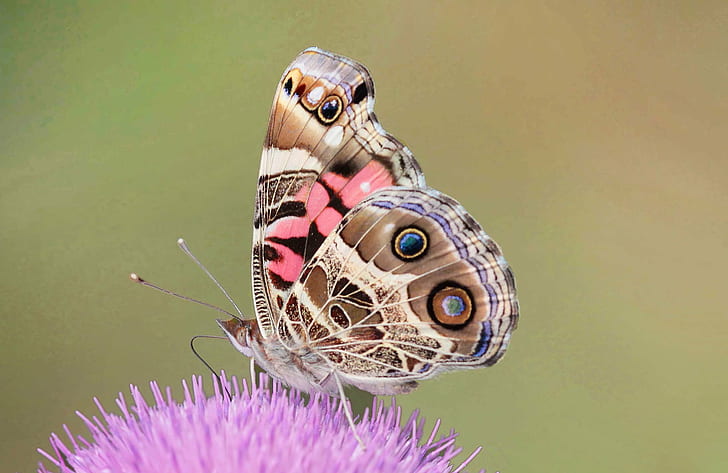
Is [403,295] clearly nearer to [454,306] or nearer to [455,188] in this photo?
[454,306]

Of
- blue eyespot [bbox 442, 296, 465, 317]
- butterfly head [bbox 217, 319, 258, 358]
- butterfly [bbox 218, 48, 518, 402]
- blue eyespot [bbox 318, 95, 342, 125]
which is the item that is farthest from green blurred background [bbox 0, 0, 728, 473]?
blue eyespot [bbox 318, 95, 342, 125]

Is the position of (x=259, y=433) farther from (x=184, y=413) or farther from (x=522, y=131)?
(x=522, y=131)

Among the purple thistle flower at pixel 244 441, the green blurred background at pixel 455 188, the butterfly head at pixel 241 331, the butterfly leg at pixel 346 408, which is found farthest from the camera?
the green blurred background at pixel 455 188

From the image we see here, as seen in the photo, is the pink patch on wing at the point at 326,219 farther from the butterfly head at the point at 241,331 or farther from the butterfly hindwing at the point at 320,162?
the butterfly head at the point at 241,331

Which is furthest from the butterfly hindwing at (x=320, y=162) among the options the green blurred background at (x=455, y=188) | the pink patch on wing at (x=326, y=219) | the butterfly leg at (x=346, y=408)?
Answer: the green blurred background at (x=455, y=188)

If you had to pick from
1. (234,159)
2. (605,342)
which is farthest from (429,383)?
(234,159)

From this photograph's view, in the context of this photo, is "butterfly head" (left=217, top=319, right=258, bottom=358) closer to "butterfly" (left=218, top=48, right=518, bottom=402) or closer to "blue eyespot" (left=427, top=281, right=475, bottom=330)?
"butterfly" (left=218, top=48, right=518, bottom=402)
